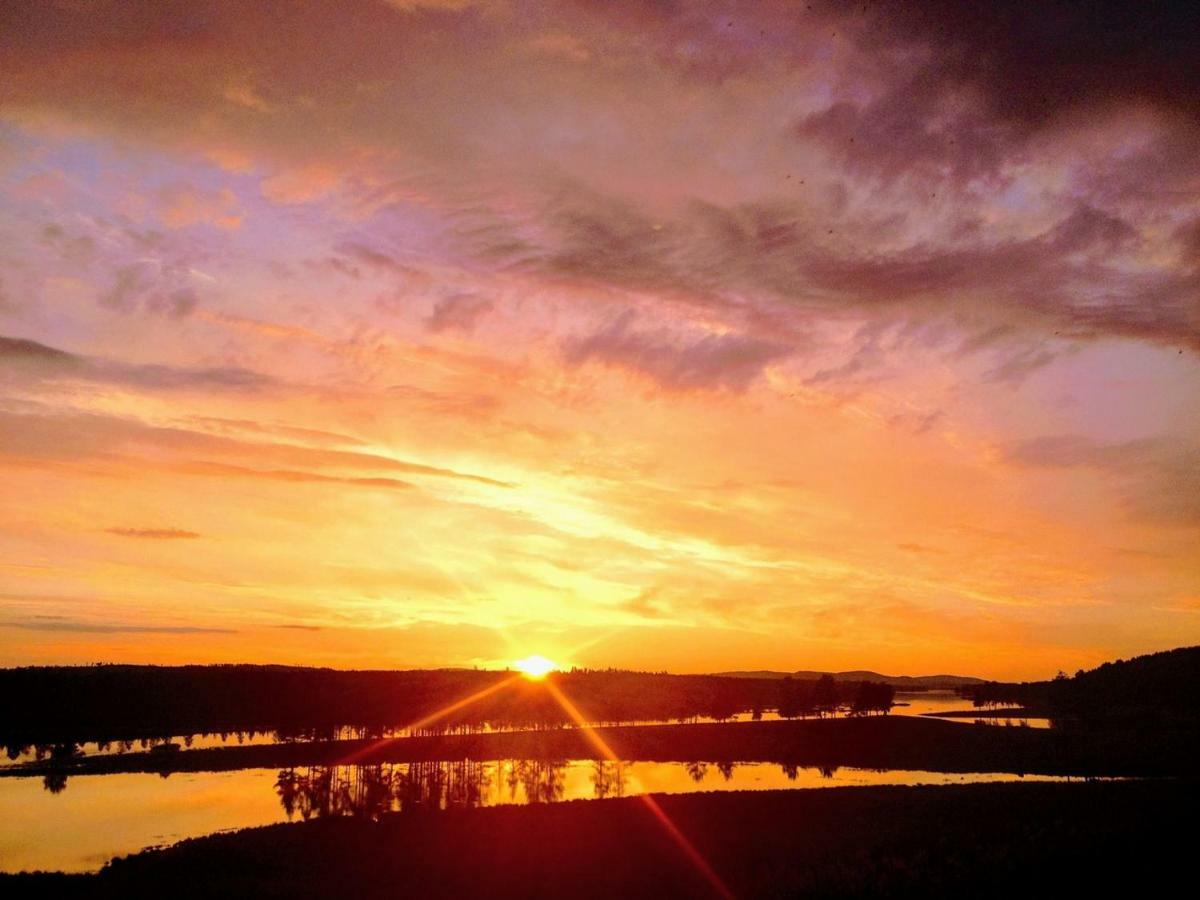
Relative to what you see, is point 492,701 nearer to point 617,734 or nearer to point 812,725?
point 617,734

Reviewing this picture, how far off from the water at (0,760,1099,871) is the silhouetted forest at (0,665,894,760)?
2948 cm

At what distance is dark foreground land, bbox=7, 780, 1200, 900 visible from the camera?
37219 mm

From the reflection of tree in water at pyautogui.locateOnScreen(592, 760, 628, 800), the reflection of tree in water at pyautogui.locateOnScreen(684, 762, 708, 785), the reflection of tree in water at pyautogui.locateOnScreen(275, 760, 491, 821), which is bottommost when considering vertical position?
the reflection of tree in water at pyautogui.locateOnScreen(684, 762, 708, 785)

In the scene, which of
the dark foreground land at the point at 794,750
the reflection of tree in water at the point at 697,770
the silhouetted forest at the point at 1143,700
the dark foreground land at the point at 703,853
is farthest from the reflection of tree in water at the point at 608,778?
the silhouetted forest at the point at 1143,700

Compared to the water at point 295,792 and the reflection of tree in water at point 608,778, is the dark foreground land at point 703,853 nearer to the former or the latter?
the water at point 295,792

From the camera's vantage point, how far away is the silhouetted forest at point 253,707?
125500mm

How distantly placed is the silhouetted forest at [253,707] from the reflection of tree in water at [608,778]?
4824 centimetres

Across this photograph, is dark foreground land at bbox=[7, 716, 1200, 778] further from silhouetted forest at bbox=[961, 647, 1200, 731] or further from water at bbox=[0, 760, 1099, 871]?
silhouetted forest at bbox=[961, 647, 1200, 731]

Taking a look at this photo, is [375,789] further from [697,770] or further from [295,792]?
[697,770]

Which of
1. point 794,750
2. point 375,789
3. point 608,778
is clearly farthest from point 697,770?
point 375,789

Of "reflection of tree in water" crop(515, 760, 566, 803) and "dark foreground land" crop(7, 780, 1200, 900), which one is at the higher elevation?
"dark foreground land" crop(7, 780, 1200, 900)

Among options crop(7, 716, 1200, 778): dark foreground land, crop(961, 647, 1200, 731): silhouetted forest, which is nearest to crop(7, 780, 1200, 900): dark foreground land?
crop(7, 716, 1200, 778): dark foreground land

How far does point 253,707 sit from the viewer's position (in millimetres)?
156500

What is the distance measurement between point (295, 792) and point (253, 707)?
307ft
